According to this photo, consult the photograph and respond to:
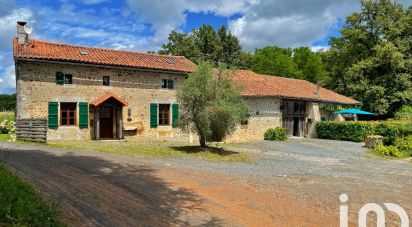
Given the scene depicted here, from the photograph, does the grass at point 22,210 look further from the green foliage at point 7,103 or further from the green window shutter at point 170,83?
the green foliage at point 7,103

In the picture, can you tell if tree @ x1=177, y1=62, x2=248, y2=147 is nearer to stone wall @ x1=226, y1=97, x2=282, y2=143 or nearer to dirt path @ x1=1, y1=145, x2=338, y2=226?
dirt path @ x1=1, y1=145, x2=338, y2=226

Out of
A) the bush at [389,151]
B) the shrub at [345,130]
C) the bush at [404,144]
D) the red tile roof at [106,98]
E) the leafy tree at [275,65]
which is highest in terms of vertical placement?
the leafy tree at [275,65]

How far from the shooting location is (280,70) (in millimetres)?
52375

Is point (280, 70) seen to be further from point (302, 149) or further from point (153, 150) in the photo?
point (153, 150)

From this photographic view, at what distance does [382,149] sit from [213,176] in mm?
13745

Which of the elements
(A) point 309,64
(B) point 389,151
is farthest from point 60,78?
(A) point 309,64

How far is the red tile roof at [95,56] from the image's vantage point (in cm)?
2075

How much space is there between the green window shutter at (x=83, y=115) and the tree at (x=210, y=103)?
654cm

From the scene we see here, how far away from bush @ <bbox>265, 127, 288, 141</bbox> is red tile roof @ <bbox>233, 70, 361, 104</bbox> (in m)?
2.51

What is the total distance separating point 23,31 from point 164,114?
9577 mm

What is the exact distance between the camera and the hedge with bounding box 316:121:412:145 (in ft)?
77.3

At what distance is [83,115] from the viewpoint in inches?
854

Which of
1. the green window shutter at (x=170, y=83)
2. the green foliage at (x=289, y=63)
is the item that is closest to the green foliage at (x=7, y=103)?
the green window shutter at (x=170, y=83)

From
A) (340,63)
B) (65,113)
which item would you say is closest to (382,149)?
(65,113)
